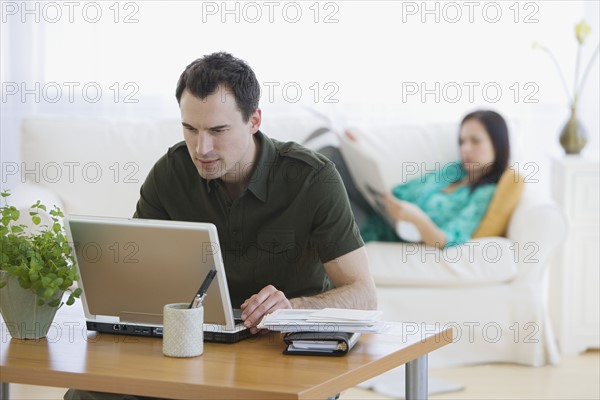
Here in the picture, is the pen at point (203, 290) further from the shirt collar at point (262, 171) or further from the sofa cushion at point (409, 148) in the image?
the sofa cushion at point (409, 148)

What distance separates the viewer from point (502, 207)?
374 cm

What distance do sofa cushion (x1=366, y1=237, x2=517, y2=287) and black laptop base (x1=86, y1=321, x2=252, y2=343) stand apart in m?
1.89

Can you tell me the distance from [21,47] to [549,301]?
8.82 ft

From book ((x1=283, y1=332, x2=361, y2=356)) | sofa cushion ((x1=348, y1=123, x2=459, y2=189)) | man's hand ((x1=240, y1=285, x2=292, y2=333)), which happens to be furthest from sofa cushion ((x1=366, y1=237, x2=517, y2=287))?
book ((x1=283, y1=332, x2=361, y2=356))

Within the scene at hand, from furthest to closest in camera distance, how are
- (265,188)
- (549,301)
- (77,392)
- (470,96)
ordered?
(470,96) < (549,301) < (265,188) < (77,392)

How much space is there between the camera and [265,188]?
2.21 m

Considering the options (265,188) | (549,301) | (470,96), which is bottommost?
(549,301)

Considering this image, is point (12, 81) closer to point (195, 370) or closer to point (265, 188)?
point (265, 188)

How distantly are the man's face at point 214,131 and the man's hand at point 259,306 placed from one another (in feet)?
1.29

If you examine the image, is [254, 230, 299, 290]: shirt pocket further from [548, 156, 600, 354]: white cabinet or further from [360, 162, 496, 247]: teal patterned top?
[548, 156, 600, 354]: white cabinet

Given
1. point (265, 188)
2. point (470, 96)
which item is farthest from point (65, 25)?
point (265, 188)

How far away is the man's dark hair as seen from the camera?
2078 millimetres

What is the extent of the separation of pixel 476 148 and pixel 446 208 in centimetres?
27

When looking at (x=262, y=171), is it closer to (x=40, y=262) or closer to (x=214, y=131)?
(x=214, y=131)
